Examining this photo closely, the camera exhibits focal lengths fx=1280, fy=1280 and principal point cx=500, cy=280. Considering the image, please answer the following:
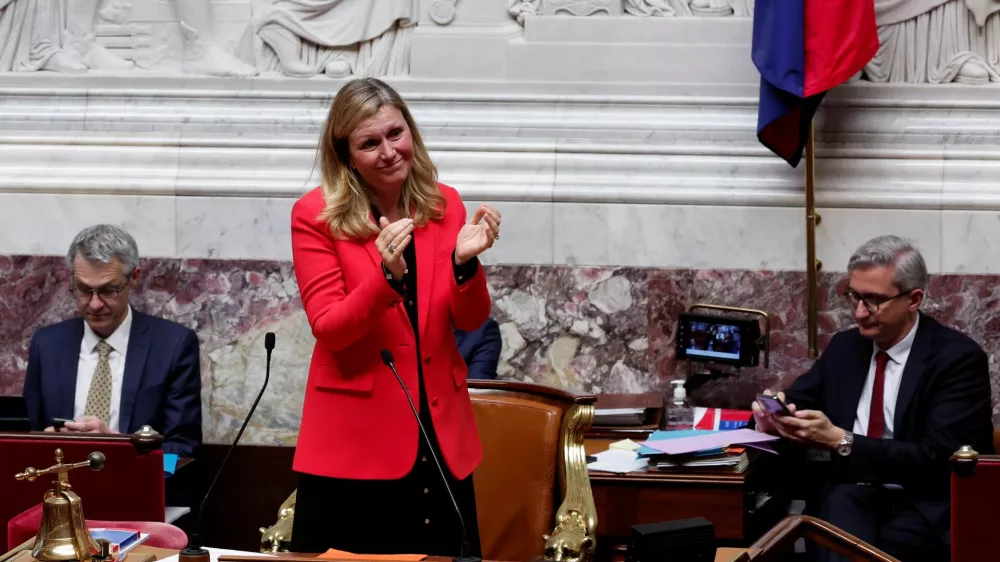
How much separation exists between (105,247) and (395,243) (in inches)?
84.1

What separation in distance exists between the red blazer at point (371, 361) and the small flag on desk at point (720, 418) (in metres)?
1.73

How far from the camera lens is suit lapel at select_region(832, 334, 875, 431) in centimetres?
437

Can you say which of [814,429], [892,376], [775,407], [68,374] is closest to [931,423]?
[892,376]

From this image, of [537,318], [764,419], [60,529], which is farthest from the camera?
[537,318]

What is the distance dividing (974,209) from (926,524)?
1443mm

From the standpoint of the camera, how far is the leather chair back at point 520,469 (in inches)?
149

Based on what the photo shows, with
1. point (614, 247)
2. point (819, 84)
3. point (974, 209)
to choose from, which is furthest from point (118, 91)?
point (974, 209)

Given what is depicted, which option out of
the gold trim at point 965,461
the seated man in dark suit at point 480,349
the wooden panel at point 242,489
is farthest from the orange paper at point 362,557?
the wooden panel at point 242,489

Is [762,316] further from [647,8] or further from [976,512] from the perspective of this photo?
[976,512]

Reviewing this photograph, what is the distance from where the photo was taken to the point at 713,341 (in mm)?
4848

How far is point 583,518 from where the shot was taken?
3496 mm

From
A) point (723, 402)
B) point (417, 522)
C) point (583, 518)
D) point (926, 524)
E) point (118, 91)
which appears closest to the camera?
point (417, 522)

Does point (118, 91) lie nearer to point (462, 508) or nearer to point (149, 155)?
point (149, 155)

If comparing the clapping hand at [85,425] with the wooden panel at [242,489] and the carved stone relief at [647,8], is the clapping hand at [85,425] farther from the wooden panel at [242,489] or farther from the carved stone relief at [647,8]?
the carved stone relief at [647,8]
